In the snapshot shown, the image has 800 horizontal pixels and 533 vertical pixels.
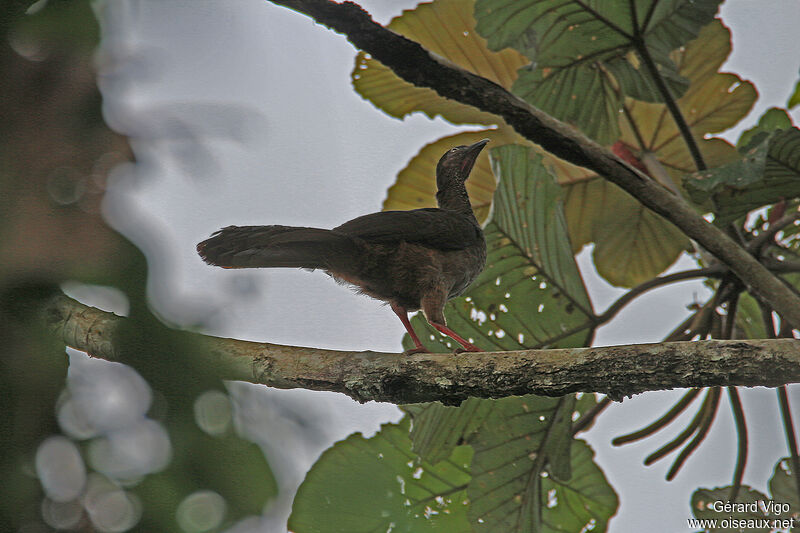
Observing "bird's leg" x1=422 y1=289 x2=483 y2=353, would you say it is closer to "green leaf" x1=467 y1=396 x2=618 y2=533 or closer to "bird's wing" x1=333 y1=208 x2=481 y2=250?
"bird's wing" x1=333 y1=208 x2=481 y2=250

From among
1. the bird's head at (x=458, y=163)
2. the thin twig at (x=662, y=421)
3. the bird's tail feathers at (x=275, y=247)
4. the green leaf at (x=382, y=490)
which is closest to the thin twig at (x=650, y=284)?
the thin twig at (x=662, y=421)

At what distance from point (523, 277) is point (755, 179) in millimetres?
631

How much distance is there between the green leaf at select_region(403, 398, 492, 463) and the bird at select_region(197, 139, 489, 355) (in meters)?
0.32

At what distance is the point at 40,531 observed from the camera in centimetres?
36

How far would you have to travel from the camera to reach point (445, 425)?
1.86 metres

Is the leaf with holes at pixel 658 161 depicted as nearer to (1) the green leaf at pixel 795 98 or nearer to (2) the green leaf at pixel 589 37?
(1) the green leaf at pixel 795 98

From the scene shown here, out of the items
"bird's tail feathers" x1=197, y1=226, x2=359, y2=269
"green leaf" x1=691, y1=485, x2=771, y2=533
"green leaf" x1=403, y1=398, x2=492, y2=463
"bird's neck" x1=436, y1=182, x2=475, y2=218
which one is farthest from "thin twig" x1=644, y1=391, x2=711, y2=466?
"bird's tail feathers" x1=197, y1=226, x2=359, y2=269

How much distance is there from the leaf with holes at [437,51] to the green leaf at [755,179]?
28.7 inches

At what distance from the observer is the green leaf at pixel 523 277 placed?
1891mm

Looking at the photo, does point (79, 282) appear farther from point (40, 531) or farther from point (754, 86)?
point (754, 86)

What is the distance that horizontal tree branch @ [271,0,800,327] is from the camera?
1.39 m

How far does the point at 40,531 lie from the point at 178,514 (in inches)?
2.8

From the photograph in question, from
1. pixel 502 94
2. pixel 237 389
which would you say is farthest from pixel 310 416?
pixel 502 94

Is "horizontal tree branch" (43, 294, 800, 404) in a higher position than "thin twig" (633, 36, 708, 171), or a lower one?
lower
